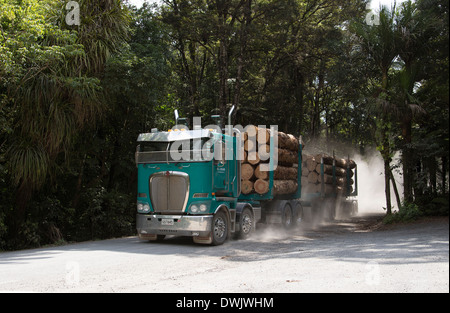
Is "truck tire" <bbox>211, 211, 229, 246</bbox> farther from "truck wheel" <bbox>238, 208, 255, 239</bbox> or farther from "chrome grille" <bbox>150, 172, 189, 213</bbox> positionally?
"chrome grille" <bbox>150, 172, 189, 213</bbox>

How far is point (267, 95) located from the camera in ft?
85.9

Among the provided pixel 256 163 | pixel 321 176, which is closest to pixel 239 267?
pixel 256 163

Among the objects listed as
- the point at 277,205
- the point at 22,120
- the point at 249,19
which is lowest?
the point at 277,205

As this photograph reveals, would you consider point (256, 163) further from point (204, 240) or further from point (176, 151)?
point (204, 240)

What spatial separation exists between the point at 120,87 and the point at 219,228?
5.93 meters

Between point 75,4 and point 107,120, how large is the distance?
4.37 metres

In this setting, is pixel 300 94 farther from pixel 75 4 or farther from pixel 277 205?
pixel 75 4

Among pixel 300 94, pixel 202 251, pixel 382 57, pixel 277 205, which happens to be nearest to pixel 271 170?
pixel 277 205

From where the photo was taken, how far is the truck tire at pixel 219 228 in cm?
1168

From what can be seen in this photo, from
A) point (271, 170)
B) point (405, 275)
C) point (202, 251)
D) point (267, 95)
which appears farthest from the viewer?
point (267, 95)

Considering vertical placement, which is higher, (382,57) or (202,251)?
(382,57)

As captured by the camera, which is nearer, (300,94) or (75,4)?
(75,4)

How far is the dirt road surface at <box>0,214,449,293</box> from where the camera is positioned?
248 inches

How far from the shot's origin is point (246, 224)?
13.5 meters
